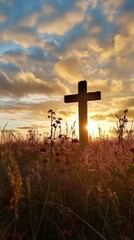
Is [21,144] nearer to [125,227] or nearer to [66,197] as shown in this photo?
[66,197]

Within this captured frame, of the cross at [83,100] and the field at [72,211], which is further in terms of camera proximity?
the cross at [83,100]

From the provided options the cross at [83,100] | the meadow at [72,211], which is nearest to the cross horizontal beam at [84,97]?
the cross at [83,100]

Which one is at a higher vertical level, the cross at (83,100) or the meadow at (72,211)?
the cross at (83,100)

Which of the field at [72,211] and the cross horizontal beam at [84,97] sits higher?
the cross horizontal beam at [84,97]

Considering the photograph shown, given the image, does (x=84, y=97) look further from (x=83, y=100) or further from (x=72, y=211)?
(x=72, y=211)

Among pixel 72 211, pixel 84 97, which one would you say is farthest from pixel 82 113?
pixel 72 211

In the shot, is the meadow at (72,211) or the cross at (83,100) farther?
the cross at (83,100)

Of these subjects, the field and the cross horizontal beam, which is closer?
the field

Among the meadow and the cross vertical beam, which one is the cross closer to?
the cross vertical beam

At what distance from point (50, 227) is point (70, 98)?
326 inches

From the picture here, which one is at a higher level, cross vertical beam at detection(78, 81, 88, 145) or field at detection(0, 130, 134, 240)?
cross vertical beam at detection(78, 81, 88, 145)

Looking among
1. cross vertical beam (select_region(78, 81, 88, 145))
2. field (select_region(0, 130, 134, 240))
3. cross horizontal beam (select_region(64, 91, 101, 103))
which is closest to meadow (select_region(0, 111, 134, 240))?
field (select_region(0, 130, 134, 240))

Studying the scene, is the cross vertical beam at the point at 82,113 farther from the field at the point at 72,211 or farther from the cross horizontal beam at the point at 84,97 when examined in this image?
the field at the point at 72,211

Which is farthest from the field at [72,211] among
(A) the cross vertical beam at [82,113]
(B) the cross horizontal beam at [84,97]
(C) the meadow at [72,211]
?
(B) the cross horizontal beam at [84,97]
